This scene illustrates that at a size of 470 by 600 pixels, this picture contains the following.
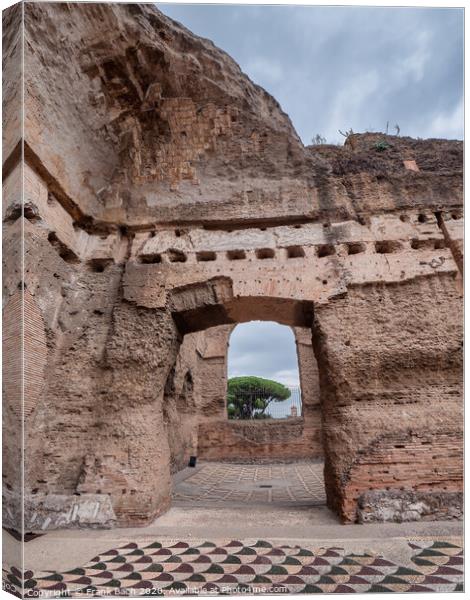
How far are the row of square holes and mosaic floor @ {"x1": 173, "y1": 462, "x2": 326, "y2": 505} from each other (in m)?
3.11

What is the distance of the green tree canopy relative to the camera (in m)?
24.2

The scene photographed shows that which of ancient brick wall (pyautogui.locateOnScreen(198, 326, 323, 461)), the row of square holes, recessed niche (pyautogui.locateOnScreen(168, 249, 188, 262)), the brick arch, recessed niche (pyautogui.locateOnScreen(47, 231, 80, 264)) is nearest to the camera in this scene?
the brick arch

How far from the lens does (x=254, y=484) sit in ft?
24.8

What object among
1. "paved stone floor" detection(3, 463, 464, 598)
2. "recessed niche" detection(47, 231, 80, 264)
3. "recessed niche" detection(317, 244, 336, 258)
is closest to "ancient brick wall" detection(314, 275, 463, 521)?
"paved stone floor" detection(3, 463, 464, 598)

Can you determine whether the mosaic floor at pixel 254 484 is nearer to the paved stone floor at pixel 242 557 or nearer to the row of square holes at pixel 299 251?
the paved stone floor at pixel 242 557

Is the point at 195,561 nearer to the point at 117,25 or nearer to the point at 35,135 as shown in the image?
the point at 35,135

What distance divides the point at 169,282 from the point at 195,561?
294 cm

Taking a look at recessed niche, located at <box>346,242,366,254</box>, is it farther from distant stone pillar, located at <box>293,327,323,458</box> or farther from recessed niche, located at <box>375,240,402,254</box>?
distant stone pillar, located at <box>293,327,323,458</box>

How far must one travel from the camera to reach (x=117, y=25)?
4.92 meters

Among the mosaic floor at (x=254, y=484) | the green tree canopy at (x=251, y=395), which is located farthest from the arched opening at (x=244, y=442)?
the green tree canopy at (x=251, y=395)

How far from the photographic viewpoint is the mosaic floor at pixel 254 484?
595cm

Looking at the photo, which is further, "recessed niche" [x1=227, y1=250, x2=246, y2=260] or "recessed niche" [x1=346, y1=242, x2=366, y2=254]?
"recessed niche" [x1=227, y1=250, x2=246, y2=260]

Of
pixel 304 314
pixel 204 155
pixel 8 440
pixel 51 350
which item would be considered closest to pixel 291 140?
pixel 204 155

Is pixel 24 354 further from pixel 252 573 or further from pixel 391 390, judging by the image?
pixel 391 390
